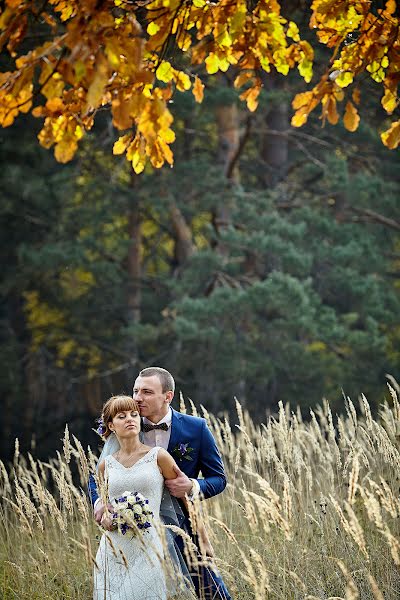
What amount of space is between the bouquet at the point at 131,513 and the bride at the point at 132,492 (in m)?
0.02

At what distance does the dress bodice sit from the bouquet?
13 cm

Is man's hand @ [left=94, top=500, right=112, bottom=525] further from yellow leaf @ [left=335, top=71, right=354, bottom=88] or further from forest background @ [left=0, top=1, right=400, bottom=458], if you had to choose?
forest background @ [left=0, top=1, right=400, bottom=458]

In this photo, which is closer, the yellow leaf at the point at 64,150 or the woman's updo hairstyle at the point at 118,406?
the yellow leaf at the point at 64,150

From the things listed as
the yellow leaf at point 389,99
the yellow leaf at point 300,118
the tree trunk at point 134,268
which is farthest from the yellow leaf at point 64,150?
the tree trunk at point 134,268

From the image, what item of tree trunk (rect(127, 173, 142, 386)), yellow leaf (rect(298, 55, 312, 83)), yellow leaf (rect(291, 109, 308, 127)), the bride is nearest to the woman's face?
the bride

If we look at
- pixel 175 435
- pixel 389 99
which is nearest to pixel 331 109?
pixel 389 99

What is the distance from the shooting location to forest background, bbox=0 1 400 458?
14.7 meters

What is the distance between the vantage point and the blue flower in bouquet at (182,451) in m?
4.34

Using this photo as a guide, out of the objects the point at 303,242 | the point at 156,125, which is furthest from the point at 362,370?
the point at 156,125

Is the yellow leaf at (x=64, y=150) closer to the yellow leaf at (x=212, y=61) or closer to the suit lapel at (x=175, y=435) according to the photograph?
the yellow leaf at (x=212, y=61)

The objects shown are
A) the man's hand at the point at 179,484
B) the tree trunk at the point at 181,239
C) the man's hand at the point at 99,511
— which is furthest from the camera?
the tree trunk at the point at 181,239

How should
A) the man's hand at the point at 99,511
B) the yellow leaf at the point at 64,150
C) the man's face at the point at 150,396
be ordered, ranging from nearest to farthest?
the yellow leaf at the point at 64,150 → the man's hand at the point at 99,511 → the man's face at the point at 150,396

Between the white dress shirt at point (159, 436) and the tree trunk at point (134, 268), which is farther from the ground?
the tree trunk at point (134, 268)

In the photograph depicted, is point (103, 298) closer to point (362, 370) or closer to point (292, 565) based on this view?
point (362, 370)
